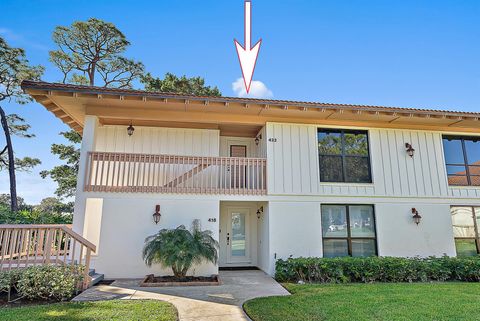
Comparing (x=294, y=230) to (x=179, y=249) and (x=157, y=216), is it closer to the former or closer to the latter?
(x=179, y=249)

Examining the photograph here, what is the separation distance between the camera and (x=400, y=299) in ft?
18.7

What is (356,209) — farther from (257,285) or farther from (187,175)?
(187,175)

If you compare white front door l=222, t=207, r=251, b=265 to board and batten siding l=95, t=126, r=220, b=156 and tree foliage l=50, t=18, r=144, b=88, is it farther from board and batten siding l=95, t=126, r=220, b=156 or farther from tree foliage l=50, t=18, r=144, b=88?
tree foliage l=50, t=18, r=144, b=88

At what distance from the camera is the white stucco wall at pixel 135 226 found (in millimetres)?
7805

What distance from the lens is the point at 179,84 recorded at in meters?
19.4

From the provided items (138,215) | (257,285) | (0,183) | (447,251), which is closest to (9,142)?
(0,183)

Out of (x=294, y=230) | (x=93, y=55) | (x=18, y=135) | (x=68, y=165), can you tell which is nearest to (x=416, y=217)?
(x=294, y=230)

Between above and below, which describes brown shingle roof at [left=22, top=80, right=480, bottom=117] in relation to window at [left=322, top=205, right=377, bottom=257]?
above

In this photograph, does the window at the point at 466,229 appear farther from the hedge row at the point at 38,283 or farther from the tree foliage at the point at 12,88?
the tree foliage at the point at 12,88

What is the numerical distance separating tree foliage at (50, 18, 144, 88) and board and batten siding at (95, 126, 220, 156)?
11.0m

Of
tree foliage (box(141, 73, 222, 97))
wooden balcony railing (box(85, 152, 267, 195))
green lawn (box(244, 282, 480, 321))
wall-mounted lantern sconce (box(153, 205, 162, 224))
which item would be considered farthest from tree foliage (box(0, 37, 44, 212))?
green lawn (box(244, 282, 480, 321))

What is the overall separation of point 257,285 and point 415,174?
6689 millimetres

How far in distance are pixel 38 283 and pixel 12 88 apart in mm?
17740

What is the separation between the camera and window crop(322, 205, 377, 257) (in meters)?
8.92
